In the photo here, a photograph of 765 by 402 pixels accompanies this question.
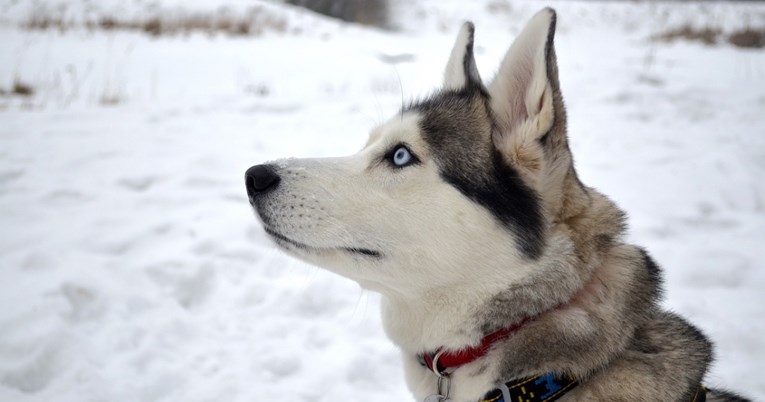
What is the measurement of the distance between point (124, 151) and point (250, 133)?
5.20 feet

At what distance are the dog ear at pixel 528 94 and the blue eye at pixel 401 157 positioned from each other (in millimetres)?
369

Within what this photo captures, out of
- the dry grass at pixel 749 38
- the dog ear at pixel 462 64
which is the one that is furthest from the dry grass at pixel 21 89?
the dry grass at pixel 749 38

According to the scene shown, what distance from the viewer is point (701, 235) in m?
4.30

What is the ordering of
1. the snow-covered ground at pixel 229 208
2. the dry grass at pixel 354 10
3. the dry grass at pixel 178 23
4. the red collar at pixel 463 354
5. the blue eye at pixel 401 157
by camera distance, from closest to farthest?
the red collar at pixel 463 354, the blue eye at pixel 401 157, the snow-covered ground at pixel 229 208, the dry grass at pixel 178 23, the dry grass at pixel 354 10

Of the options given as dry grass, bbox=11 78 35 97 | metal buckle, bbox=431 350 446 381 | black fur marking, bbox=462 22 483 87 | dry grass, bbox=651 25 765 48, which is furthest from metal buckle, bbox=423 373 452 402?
dry grass, bbox=651 25 765 48

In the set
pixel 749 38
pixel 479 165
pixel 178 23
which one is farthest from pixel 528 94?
pixel 178 23

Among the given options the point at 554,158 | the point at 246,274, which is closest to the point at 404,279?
the point at 554,158

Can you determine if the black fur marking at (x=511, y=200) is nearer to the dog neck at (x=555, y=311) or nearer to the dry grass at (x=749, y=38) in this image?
the dog neck at (x=555, y=311)

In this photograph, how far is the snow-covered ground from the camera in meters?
2.93

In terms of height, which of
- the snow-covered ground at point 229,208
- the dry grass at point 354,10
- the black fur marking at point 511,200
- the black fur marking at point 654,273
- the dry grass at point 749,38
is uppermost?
the dry grass at point 749,38

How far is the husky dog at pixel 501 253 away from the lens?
1781 millimetres

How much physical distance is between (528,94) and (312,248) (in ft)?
3.44

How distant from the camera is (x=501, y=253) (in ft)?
6.21

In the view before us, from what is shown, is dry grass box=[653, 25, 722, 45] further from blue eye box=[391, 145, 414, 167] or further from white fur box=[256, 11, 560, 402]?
blue eye box=[391, 145, 414, 167]
